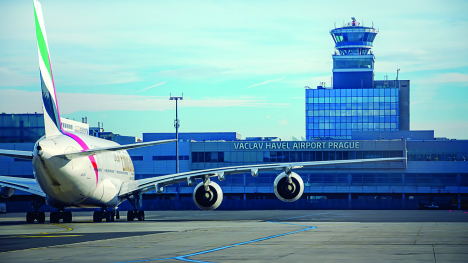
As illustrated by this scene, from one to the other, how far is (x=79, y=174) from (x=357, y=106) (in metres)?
139

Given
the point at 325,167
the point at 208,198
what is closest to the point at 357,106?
the point at 325,167

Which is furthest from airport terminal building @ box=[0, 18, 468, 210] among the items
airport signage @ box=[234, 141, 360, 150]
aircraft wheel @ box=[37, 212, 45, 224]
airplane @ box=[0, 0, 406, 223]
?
aircraft wheel @ box=[37, 212, 45, 224]

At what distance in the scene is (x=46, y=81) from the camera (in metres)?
32.6

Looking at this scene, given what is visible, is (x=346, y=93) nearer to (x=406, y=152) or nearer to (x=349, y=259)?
(x=406, y=152)

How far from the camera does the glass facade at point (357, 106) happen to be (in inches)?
6457

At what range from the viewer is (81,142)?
3322cm

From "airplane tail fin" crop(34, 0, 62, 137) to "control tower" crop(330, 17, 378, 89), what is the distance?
137756 millimetres

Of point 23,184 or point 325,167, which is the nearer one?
point 23,184

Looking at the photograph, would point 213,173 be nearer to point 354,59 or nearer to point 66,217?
point 66,217

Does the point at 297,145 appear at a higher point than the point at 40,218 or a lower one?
higher

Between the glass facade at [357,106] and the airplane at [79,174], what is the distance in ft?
406

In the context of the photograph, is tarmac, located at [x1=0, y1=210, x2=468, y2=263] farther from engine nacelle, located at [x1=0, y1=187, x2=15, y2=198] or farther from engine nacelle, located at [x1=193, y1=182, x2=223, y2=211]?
engine nacelle, located at [x1=0, y1=187, x2=15, y2=198]

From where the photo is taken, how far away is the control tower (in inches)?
6467

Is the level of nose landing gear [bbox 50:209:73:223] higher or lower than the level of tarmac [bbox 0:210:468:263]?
lower
